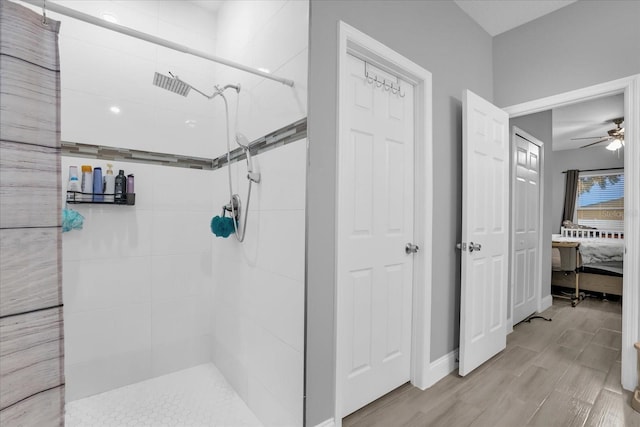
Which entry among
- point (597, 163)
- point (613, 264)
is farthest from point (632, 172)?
point (597, 163)

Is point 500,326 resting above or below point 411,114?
below

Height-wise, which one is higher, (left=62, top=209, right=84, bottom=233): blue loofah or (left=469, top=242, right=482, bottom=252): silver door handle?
(left=62, top=209, right=84, bottom=233): blue loofah

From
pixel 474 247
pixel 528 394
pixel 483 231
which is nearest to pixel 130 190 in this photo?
pixel 474 247

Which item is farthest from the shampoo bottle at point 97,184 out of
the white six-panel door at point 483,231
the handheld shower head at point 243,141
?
the white six-panel door at point 483,231

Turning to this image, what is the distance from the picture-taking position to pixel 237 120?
6.89ft

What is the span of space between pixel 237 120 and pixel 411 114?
1.19 m

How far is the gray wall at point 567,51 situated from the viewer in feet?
7.07

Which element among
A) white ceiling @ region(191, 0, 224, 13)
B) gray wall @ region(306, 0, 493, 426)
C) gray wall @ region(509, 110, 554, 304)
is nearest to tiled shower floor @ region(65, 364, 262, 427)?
gray wall @ region(306, 0, 493, 426)

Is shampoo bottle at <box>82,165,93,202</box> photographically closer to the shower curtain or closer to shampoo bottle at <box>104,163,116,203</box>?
shampoo bottle at <box>104,163,116,203</box>

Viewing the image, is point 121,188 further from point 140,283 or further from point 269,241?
point 269,241

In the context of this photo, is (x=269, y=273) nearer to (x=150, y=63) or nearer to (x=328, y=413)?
(x=328, y=413)

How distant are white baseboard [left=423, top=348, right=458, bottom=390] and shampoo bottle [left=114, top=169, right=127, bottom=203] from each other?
7.73ft

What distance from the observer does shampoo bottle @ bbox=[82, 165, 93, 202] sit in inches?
74.8

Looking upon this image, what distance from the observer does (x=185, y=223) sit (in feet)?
7.72
